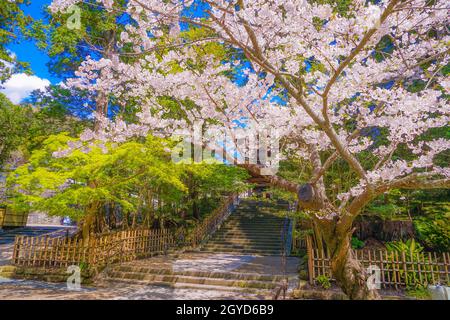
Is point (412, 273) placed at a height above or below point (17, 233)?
below

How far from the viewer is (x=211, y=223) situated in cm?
1680

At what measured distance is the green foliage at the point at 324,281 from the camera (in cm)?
794

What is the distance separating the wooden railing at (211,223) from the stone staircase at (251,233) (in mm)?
335

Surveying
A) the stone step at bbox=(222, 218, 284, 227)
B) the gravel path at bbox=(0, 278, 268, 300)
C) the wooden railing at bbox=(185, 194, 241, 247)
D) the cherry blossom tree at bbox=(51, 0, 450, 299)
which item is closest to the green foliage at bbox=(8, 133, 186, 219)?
the cherry blossom tree at bbox=(51, 0, 450, 299)

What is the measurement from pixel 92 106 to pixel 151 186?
252 inches

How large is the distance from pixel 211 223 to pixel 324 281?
942 centimetres

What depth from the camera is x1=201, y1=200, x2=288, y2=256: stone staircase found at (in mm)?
14630

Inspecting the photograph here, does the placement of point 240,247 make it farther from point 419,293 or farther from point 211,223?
point 419,293

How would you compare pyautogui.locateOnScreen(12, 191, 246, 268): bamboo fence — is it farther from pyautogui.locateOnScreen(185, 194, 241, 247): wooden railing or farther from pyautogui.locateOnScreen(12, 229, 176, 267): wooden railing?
pyautogui.locateOnScreen(185, 194, 241, 247): wooden railing

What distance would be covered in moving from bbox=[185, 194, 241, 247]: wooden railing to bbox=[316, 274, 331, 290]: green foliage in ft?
25.8

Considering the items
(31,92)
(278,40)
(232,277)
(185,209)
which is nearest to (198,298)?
(232,277)

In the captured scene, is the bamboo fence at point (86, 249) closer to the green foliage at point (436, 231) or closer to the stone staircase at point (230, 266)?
the stone staircase at point (230, 266)

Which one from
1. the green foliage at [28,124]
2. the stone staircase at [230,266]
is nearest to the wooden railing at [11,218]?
the green foliage at [28,124]

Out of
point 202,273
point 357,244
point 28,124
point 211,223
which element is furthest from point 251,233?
point 28,124
